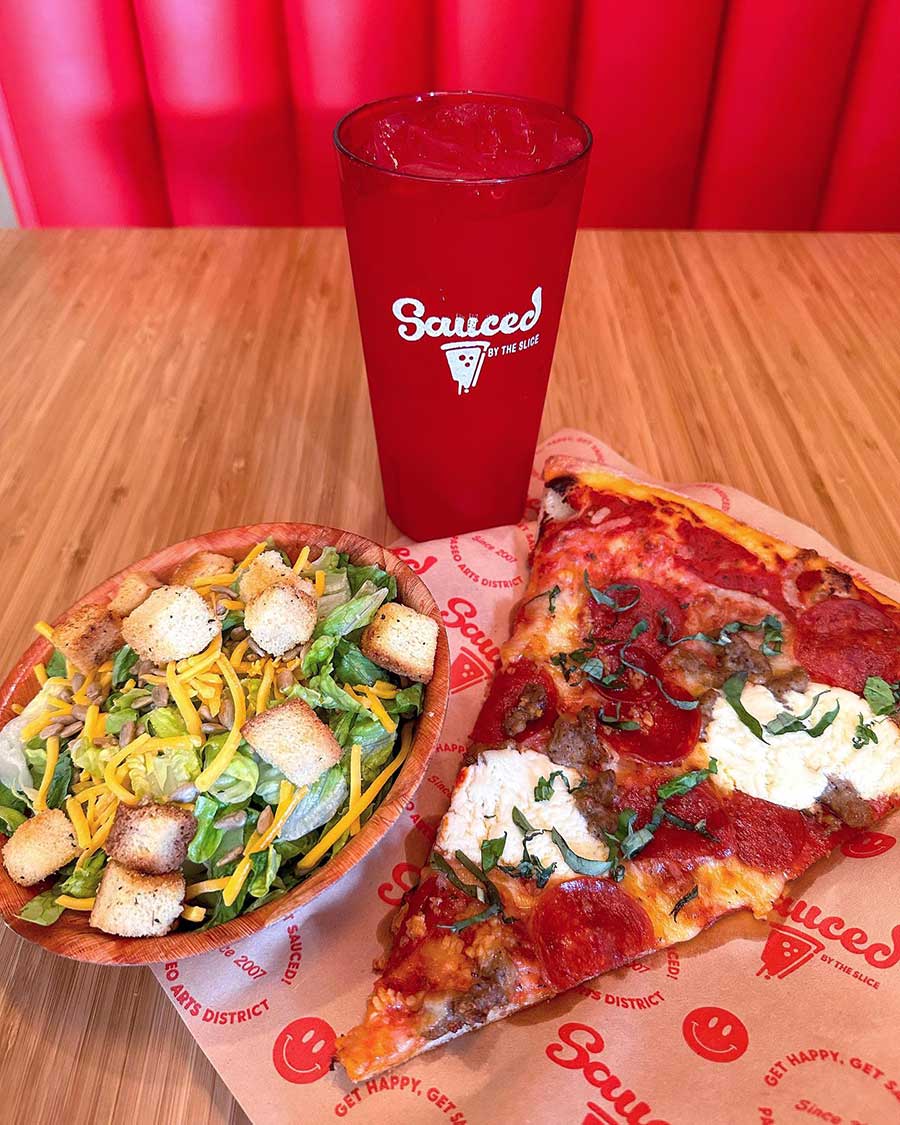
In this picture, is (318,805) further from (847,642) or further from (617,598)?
(847,642)

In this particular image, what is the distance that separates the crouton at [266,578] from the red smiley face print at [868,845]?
0.72 metres

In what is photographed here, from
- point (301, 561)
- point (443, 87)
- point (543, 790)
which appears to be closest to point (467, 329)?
point (301, 561)

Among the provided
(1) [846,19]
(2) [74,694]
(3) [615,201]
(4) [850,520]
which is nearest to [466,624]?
(2) [74,694]

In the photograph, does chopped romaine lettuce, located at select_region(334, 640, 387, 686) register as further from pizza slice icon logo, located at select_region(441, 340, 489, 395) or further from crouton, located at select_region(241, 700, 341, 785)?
pizza slice icon logo, located at select_region(441, 340, 489, 395)

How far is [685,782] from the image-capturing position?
103cm

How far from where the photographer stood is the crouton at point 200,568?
3.48ft

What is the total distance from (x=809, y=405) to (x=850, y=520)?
0.34 metres

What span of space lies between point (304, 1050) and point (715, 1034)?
0.43 meters

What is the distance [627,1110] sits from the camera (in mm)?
826

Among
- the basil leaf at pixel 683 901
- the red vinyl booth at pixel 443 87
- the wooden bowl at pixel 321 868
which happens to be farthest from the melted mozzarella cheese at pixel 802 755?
the red vinyl booth at pixel 443 87

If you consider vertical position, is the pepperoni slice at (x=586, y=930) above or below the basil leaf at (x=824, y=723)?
below

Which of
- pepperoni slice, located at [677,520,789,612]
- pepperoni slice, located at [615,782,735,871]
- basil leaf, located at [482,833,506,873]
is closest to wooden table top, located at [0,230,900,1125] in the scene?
pepperoni slice, located at [677,520,789,612]

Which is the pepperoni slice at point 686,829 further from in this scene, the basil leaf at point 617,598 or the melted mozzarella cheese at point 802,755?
the basil leaf at point 617,598

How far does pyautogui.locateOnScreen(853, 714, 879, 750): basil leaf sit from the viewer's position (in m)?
1.05
